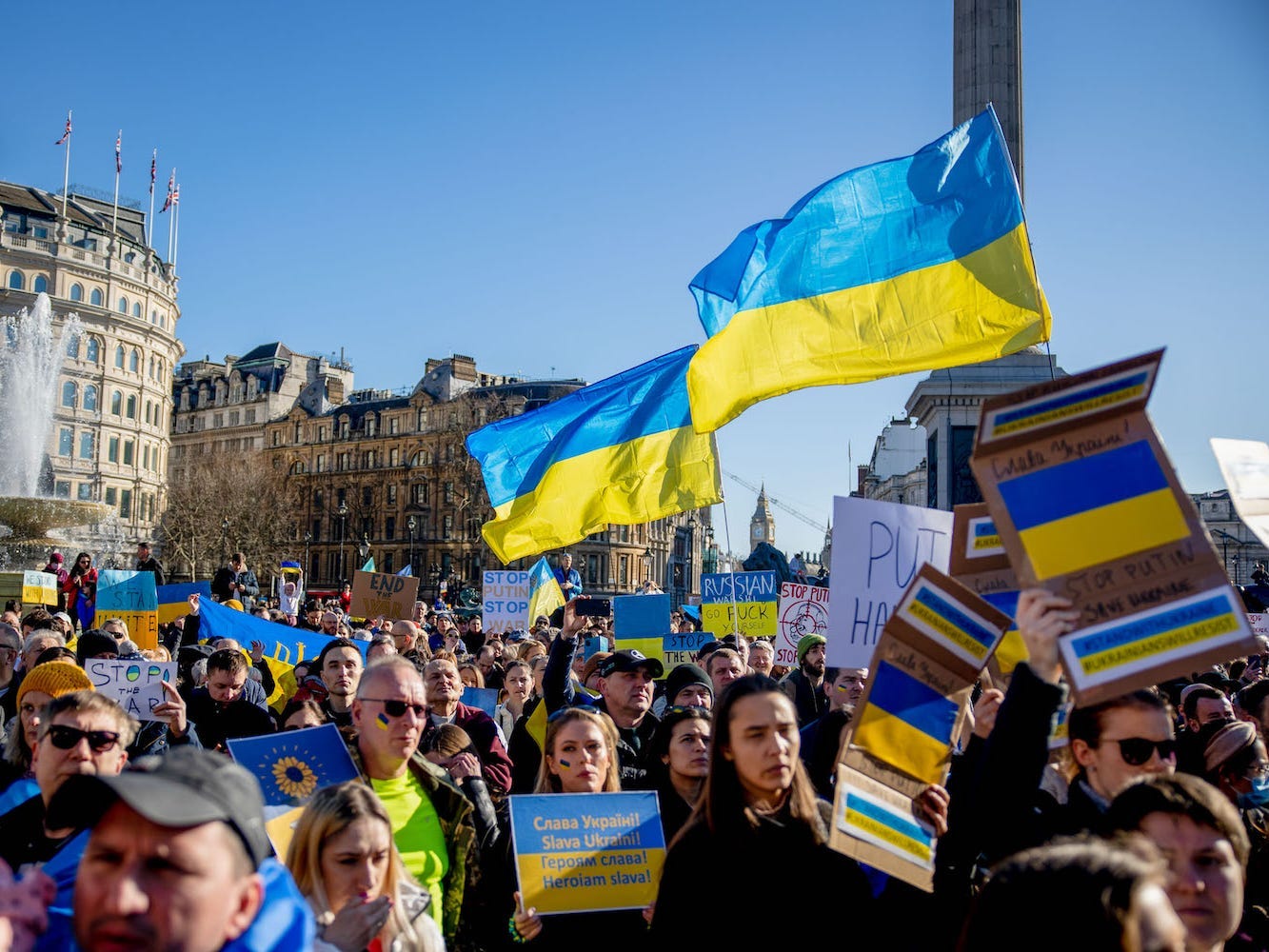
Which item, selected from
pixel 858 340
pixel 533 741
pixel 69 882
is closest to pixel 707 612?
pixel 858 340

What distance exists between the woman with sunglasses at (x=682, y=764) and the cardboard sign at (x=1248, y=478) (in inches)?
84.8

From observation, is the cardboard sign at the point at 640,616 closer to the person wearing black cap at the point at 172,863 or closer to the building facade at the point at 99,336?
the person wearing black cap at the point at 172,863

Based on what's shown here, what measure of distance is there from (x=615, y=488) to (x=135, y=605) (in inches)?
235

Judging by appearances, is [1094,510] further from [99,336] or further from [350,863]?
[99,336]

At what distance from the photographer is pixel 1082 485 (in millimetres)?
3098

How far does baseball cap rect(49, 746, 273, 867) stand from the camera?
2.12m

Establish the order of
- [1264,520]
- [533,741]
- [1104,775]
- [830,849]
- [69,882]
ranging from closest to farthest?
[69,882] → [830,849] → [1104,775] → [1264,520] → [533,741]

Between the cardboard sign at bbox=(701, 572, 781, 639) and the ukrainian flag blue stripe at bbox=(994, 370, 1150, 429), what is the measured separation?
33.4 ft

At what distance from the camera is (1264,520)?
12.9ft

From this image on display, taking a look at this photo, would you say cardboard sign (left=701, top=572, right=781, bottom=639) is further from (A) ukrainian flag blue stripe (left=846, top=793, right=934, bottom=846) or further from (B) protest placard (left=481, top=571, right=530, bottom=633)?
(A) ukrainian flag blue stripe (left=846, top=793, right=934, bottom=846)

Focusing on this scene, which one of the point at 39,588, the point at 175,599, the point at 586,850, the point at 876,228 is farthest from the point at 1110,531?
the point at 39,588

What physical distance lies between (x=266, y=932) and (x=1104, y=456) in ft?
7.47

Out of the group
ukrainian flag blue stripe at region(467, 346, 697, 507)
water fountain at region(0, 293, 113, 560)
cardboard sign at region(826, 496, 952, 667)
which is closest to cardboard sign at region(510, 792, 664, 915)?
cardboard sign at region(826, 496, 952, 667)

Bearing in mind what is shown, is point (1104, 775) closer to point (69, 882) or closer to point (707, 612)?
point (69, 882)
